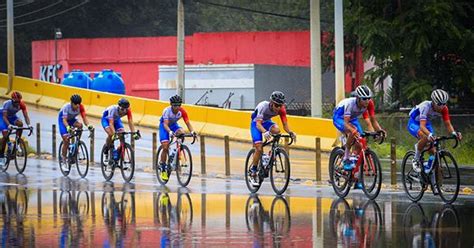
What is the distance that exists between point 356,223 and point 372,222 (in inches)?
10.1

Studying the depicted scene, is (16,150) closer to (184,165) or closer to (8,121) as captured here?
(8,121)

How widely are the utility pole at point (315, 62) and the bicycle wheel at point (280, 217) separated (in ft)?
49.3

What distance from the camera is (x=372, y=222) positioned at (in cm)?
1462

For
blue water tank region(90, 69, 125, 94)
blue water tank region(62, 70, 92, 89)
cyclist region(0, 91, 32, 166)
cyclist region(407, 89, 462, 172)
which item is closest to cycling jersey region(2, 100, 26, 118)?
cyclist region(0, 91, 32, 166)

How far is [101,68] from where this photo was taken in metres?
66.6

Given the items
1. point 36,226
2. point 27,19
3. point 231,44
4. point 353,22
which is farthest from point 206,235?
point 27,19

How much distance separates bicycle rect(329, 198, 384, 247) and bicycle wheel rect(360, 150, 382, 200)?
309 millimetres

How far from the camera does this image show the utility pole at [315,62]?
1308 inches

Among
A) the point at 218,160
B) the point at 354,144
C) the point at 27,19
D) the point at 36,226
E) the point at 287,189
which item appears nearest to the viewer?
the point at 36,226

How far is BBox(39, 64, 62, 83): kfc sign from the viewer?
66688mm

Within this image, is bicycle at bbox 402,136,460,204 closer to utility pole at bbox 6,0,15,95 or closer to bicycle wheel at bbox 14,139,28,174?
bicycle wheel at bbox 14,139,28,174

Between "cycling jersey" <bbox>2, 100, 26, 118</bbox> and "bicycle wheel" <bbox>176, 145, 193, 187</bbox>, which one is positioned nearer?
"bicycle wheel" <bbox>176, 145, 193, 187</bbox>

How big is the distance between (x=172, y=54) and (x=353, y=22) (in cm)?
2959

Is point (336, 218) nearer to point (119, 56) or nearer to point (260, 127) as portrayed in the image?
point (260, 127)
